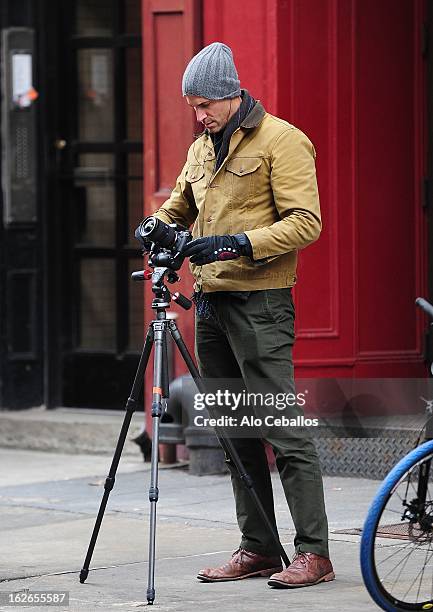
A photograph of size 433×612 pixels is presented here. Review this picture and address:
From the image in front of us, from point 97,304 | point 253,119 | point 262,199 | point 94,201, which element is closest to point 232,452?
point 262,199

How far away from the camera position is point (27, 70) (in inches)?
404

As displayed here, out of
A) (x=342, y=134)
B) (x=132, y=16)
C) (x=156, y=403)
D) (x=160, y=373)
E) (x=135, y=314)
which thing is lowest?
(x=135, y=314)

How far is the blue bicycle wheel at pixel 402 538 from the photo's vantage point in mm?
4867

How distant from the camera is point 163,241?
5.54 meters

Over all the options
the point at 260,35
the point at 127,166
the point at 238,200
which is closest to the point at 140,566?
the point at 238,200

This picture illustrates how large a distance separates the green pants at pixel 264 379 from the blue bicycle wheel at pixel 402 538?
1.70 ft

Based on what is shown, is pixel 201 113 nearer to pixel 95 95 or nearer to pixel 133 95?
pixel 133 95

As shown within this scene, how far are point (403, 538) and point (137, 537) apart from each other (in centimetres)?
193

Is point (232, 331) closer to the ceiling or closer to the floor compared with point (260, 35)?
closer to the floor

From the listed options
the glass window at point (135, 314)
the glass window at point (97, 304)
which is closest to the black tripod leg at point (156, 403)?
the glass window at point (135, 314)

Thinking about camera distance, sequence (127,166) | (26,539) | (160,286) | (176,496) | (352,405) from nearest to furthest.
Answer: (160,286)
(26,539)
(176,496)
(352,405)
(127,166)

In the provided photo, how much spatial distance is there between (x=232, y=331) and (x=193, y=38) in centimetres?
342

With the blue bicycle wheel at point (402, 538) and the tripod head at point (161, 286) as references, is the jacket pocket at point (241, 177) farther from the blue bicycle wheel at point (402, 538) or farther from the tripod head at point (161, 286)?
the blue bicycle wheel at point (402, 538)

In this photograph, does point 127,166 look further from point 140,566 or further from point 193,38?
point 140,566
